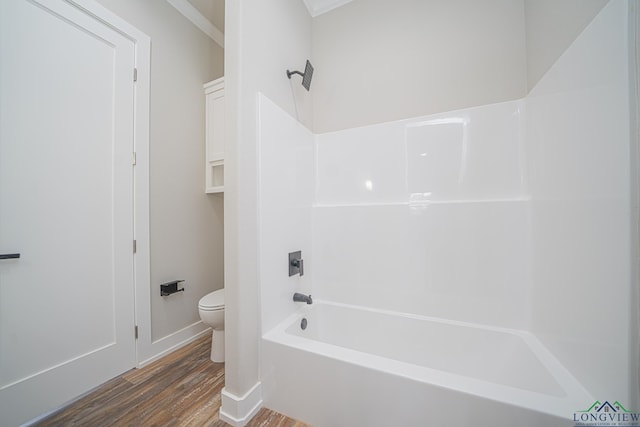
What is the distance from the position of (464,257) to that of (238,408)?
1.51 m

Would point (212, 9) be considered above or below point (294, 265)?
above

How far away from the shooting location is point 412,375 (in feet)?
3.05

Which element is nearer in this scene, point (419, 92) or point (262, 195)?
point (262, 195)

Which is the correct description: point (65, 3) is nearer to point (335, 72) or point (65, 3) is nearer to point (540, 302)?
point (335, 72)

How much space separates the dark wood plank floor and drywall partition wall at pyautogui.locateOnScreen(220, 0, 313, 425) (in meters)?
0.15

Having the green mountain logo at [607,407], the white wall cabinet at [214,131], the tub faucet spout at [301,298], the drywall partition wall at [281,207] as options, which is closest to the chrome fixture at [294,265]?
the drywall partition wall at [281,207]

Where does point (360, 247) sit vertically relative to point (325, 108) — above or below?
below

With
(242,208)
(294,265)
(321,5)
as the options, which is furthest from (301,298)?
(321,5)

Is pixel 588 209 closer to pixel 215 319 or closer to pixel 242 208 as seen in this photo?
pixel 242 208

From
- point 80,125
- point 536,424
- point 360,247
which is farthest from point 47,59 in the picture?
point 536,424

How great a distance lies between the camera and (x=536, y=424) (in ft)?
2.47

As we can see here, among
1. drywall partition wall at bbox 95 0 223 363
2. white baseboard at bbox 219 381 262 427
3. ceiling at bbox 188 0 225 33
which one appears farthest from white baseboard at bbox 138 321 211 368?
ceiling at bbox 188 0 225 33

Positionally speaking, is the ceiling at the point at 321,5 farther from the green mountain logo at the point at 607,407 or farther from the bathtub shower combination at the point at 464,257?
the green mountain logo at the point at 607,407

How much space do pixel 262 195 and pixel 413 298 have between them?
1.21 metres
